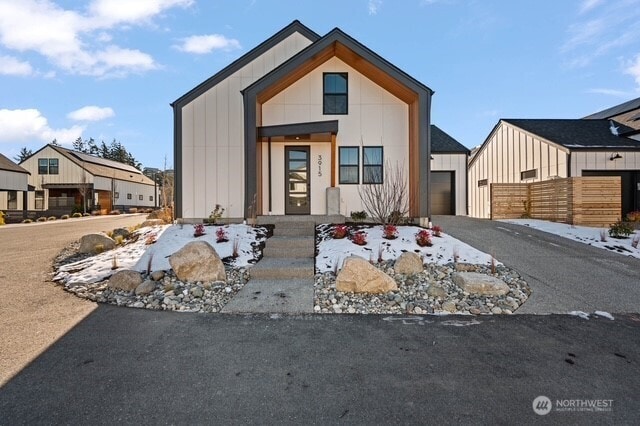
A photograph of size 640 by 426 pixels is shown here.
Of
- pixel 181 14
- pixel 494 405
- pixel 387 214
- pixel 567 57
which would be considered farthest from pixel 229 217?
pixel 567 57

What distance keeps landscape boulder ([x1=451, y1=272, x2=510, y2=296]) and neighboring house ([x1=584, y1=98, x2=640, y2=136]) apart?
15.4 meters

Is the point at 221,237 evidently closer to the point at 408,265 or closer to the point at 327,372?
the point at 408,265

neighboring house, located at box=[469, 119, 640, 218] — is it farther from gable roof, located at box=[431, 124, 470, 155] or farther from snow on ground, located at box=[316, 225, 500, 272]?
snow on ground, located at box=[316, 225, 500, 272]

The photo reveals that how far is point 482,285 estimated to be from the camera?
4.82 meters

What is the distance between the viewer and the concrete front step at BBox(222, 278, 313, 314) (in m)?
4.34

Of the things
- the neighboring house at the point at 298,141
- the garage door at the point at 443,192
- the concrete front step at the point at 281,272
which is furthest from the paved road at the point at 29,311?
the garage door at the point at 443,192

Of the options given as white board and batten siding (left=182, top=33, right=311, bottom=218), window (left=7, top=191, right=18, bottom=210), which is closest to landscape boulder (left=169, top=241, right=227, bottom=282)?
white board and batten siding (left=182, top=33, right=311, bottom=218)

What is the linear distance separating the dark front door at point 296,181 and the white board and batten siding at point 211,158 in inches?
57.1

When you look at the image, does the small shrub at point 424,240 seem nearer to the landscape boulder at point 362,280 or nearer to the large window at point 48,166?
the landscape boulder at point 362,280

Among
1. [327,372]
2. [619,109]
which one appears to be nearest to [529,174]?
[619,109]

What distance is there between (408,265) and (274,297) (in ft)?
8.25

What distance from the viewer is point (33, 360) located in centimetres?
296

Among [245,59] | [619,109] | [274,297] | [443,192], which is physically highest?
[619,109]

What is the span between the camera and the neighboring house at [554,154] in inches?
494
